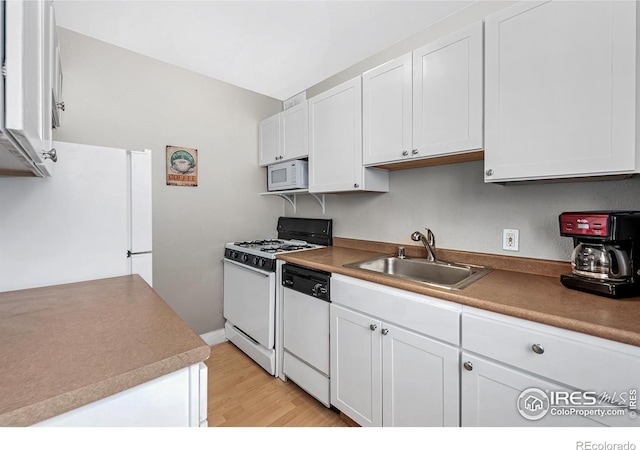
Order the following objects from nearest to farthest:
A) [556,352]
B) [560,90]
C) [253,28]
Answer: [556,352] → [560,90] → [253,28]

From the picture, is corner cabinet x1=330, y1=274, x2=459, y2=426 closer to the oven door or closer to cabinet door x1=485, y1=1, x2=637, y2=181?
the oven door

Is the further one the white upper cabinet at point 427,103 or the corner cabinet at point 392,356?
the white upper cabinet at point 427,103

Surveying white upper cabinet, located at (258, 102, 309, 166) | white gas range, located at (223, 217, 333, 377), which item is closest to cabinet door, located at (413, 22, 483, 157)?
white upper cabinet, located at (258, 102, 309, 166)

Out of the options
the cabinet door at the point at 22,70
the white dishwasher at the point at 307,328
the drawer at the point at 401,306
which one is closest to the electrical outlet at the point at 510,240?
the drawer at the point at 401,306

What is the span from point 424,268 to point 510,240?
52 cm

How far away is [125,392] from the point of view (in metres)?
0.65

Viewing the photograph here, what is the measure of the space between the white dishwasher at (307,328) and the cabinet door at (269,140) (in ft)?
4.19

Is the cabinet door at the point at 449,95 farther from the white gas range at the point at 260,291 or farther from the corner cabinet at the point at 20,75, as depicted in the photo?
the corner cabinet at the point at 20,75

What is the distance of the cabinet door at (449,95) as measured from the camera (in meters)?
1.40

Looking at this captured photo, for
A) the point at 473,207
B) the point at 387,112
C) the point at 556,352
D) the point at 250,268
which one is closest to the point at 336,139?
the point at 387,112

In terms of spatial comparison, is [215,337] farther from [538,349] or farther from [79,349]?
[538,349]

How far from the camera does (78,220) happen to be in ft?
4.66

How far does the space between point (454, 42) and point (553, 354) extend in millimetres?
1514

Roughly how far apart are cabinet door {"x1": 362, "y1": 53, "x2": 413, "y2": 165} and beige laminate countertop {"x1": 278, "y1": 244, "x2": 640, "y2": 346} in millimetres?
822
